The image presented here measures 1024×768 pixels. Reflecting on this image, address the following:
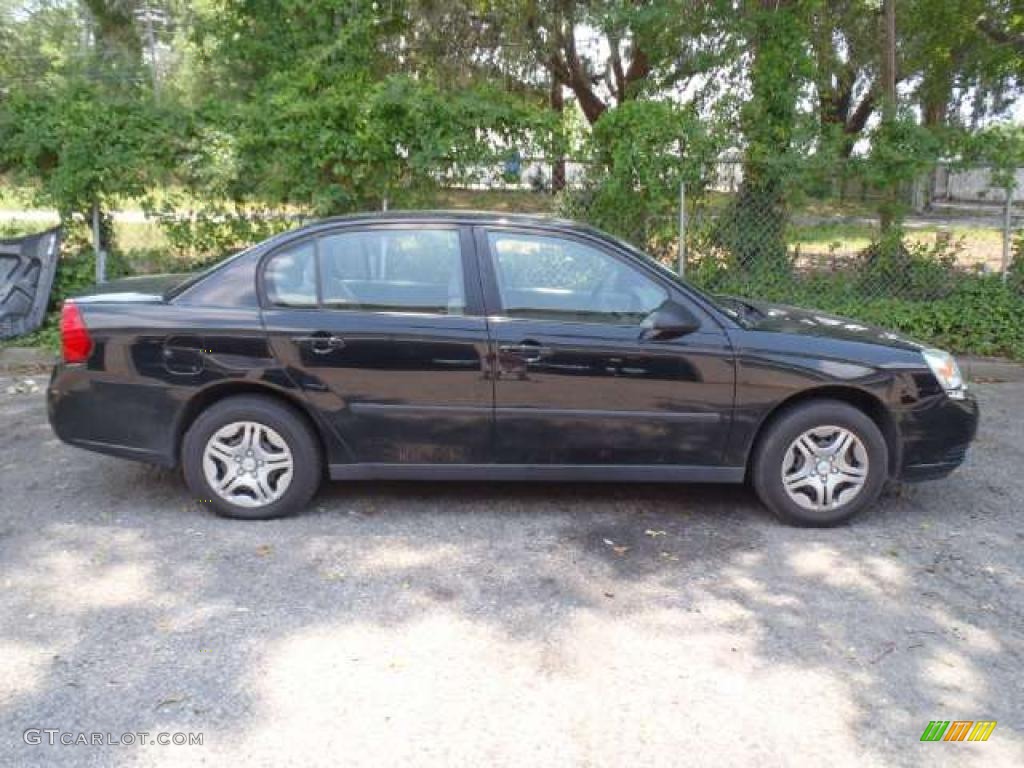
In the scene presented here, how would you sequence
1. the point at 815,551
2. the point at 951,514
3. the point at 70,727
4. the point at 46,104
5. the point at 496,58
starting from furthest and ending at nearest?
the point at 496,58, the point at 46,104, the point at 951,514, the point at 815,551, the point at 70,727

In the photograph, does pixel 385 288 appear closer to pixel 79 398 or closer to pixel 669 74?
pixel 79 398

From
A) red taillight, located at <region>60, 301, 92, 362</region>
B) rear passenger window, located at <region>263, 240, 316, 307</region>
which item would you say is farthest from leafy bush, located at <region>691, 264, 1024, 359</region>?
red taillight, located at <region>60, 301, 92, 362</region>

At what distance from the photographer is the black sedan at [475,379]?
4680mm

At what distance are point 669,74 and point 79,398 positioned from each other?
34.4 ft

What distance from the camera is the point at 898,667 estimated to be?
138 inches

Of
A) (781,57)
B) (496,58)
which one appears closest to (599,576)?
(781,57)

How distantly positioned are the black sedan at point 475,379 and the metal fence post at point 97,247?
4.52 m

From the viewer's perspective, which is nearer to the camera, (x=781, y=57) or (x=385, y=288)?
(x=385, y=288)

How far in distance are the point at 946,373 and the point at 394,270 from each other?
2948mm

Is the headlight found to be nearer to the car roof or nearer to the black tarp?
the car roof

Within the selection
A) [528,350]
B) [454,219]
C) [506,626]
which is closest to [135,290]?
[454,219]

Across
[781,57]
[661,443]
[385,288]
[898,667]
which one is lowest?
[898,667]

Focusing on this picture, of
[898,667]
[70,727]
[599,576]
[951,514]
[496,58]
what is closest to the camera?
[70,727]

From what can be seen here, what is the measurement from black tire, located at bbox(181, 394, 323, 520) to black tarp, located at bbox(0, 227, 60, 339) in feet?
15.9
